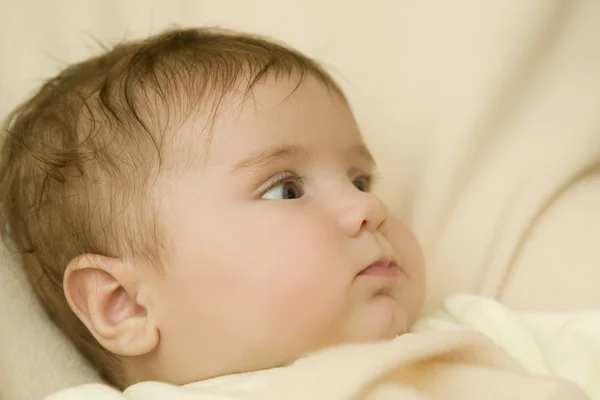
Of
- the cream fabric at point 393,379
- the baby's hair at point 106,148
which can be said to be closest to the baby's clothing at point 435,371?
the cream fabric at point 393,379

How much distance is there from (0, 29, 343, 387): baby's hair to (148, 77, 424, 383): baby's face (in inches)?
1.3

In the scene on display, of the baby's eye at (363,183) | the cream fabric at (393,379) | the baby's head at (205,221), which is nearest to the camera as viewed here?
the cream fabric at (393,379)

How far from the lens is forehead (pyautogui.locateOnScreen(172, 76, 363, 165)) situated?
2.70 feet

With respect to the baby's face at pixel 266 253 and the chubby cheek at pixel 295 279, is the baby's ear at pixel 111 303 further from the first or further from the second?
the chubby cheek at pixel 295 279

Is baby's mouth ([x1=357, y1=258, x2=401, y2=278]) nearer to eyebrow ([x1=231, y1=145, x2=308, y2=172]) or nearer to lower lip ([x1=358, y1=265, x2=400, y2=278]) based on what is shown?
lower lip ([x1=358, y1=265, x2=400, y2=278])

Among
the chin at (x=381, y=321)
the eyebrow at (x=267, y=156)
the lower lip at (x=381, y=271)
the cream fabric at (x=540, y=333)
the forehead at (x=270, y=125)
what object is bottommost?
the cream fabric at (x=540, y=333)

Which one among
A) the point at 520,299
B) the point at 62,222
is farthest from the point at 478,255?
the point at 62,222

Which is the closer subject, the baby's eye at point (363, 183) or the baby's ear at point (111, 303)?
the baby's ear at point (111, 303)

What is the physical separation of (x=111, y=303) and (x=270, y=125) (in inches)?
10.6

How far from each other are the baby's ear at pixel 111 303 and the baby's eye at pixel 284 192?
0.17 metres

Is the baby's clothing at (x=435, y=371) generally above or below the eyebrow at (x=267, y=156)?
below

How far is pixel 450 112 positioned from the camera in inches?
44.6

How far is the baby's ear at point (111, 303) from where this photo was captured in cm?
83

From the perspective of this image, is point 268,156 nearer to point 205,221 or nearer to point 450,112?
point 205,221
